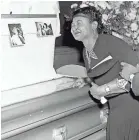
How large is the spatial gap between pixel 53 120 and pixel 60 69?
1.34 ft

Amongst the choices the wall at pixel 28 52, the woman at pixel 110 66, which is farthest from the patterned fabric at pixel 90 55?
the wall at pixel 28 52

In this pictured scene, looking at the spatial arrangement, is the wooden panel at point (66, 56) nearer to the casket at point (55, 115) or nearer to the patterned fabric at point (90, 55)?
the casket at point (55, 115)

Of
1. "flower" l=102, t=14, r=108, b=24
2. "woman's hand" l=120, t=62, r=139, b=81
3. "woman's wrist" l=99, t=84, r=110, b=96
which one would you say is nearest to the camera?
"woman's hand" l=120, t=62, r=139, b=81

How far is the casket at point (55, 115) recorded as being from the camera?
3.77 ft

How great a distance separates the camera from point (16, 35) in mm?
1336

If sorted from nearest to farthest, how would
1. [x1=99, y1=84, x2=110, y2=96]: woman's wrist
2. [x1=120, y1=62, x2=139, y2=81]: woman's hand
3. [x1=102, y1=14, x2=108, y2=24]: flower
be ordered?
[x1=120, y1=62, x2=139, y2=81]: woman's hand < [x1=99, y1=84, x2=110, y2=96]: woman's wrist < [x1=102, y1=14, x2=108, y2=24]: flower

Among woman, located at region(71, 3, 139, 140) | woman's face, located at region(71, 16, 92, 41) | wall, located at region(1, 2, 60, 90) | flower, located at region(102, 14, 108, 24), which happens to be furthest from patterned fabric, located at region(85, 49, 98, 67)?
flower, located at region(102, 14, 108, 24)

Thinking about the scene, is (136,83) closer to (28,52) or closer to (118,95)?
(118,95)

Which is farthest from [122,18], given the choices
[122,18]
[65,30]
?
[65,30]

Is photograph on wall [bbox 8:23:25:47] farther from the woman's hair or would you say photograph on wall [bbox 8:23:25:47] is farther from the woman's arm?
the woman's arm

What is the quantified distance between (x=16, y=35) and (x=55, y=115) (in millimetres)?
416

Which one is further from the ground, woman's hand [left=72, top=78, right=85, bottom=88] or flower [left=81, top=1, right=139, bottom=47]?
flower [left=81, top=1, right=139, bottom=47]

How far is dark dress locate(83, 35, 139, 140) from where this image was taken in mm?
1316

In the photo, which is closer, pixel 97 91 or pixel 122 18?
pixel 97 91
